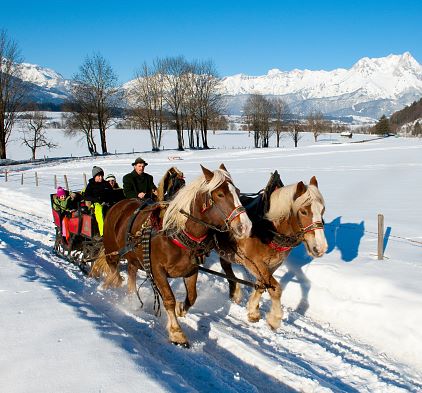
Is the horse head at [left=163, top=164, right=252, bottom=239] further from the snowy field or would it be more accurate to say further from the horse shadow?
the horse shadow

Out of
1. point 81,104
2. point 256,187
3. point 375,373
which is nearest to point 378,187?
point 256,187

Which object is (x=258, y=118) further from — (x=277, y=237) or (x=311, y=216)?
(x=311, y=216)

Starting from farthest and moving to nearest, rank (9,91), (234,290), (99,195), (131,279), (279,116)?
(279,116) → (9,91) → (99,195) → (131,279) → (234,290)

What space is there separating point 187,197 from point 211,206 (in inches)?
13.9

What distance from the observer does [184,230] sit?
199 inches

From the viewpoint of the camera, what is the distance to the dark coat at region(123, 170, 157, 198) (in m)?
7.95

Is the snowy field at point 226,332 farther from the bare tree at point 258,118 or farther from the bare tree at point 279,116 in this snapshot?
the bare tree at point 279,116

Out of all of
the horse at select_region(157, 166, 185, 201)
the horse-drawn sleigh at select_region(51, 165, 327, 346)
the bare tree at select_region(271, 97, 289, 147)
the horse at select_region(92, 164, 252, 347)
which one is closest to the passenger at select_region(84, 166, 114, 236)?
the horse-drawn sleigh at select_region(51, 165, 327, 346)

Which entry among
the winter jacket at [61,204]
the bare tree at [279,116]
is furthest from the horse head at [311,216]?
the bare tree at [279,116]

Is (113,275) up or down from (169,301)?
down

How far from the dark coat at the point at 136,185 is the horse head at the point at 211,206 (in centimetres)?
293

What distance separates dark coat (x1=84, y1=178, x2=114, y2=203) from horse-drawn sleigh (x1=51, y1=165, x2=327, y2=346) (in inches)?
68.0

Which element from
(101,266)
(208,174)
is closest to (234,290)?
(101,266)

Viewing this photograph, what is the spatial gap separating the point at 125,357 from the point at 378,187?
18.4m
